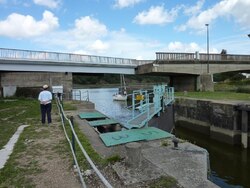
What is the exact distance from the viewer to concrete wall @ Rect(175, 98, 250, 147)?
54.3 ft

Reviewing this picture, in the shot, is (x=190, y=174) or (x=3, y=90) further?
(x=3, y=90)

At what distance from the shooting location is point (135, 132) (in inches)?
407

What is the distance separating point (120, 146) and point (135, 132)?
1936 millimetres

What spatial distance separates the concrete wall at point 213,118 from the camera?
1655 cm

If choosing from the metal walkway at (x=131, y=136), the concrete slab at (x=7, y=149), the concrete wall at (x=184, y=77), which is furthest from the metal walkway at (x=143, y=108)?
the concrete wall at (x=184, y=77)

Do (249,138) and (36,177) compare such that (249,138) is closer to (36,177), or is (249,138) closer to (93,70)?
(36,177)

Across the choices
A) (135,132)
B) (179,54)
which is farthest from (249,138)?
(179,54)

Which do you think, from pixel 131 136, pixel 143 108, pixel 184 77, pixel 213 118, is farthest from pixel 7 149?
pixel 184 77

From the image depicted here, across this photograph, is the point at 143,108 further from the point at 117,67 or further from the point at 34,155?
the point at 117,67

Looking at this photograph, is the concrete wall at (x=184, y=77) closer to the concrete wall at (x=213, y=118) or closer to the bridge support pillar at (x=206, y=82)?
the bridge support pillar at (x=206, y=82)

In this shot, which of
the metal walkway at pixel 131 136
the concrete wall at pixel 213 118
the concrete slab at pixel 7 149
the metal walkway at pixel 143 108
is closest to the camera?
the concrete slab at pixel 7 149

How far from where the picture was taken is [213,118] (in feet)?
62.0

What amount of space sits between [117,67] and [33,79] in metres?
12.0

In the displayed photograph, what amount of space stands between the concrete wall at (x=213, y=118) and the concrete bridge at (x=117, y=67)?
12.3m
